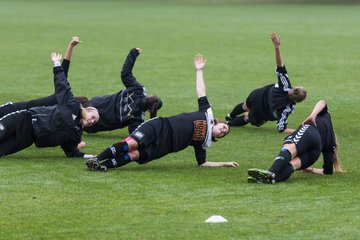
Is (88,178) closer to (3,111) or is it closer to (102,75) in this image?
(3,111)

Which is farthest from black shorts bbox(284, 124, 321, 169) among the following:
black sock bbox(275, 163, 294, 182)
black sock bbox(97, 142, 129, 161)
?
black sock bbox(97, 142, 129, 161)

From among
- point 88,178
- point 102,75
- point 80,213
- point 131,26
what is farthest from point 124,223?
point 131,26

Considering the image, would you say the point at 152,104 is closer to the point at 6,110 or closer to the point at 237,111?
the point at 6,110

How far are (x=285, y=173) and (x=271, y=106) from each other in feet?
19.1

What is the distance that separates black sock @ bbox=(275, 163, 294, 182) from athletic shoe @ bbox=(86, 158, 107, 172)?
Answer: 8.09 ft

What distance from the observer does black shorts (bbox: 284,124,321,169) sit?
43.7 feet

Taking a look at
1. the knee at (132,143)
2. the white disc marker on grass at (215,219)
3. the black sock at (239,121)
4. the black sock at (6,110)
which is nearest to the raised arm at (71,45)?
the black sock at (6,110)

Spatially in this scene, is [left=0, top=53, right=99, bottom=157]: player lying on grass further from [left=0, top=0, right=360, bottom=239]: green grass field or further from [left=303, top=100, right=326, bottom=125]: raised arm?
[left=303, top=100, right=326, bottom=125]: raised arm

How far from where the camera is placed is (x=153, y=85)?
25109 mm

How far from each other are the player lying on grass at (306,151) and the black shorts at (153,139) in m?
1.51

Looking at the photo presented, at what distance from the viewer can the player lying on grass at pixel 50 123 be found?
48.0ft

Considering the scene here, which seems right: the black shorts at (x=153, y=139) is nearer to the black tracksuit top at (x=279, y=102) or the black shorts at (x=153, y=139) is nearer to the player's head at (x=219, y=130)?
the player's head at (x=219, y=130)

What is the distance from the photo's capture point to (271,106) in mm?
18875

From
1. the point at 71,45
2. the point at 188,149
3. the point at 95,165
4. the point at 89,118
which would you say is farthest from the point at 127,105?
the point at 95,165
